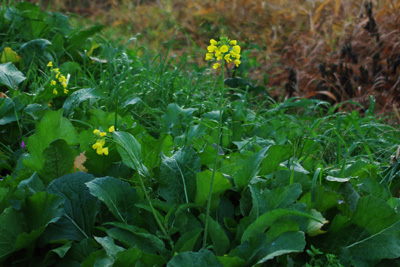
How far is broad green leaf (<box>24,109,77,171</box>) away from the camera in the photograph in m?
1.66

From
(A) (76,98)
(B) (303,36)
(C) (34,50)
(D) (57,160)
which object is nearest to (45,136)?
(D) (57,160)

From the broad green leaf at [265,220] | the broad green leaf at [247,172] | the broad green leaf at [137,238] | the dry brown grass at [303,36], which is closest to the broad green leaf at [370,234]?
the broad green leaf at [265,220]

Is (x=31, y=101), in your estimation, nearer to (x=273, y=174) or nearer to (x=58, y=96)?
(x=58, y=96)

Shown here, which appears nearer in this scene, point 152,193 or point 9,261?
point 9,261

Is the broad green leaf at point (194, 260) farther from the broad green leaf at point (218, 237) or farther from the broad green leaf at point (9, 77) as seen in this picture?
the broad green leaf at point (9, 77)

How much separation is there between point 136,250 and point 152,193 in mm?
417

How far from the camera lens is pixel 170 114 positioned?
7.84ft

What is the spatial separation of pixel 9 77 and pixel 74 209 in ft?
4.11

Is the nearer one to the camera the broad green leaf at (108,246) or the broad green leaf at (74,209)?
the broad green leaf at (108,246)

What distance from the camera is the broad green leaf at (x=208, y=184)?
1456mm

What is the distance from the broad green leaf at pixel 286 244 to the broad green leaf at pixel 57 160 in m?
0.71

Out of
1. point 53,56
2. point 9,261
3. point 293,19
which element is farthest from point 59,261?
point 293,19

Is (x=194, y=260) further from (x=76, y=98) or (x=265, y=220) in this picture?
(x=76, y=98)

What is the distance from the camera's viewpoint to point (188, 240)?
1.30m
